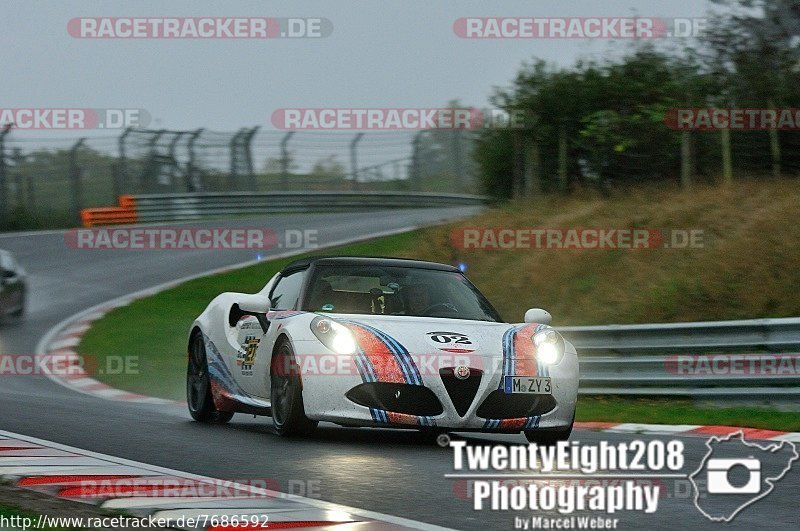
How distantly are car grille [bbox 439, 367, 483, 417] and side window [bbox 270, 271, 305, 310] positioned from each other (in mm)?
1535

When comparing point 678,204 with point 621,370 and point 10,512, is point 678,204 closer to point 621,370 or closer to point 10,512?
point 621,370

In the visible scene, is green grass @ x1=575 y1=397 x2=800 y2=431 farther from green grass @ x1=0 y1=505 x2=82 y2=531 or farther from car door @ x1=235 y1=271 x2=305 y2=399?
green grass @ x1=0 y1=505 x2=82 y2=531

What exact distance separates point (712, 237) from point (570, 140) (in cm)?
636

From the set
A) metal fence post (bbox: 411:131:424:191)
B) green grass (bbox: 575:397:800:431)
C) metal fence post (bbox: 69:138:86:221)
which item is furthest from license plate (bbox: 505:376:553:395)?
metal fence post (bbox: 411:131:424:191)

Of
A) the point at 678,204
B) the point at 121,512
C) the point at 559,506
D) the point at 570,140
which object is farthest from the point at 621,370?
the point at 570,140

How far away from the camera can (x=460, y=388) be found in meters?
7.95

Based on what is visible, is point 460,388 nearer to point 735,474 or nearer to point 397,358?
point 397,358

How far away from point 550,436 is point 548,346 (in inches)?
22.0

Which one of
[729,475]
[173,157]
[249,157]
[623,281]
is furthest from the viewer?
[249,157]

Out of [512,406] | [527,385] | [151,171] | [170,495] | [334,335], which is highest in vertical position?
[151,171]

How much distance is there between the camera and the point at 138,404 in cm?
1288

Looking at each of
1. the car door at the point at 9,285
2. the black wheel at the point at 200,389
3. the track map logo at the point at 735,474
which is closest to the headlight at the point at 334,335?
the black wheel at the point at 200,389

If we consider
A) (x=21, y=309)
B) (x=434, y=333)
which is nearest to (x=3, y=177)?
(x=21, y=309)

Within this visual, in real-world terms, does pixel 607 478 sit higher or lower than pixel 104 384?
higher
